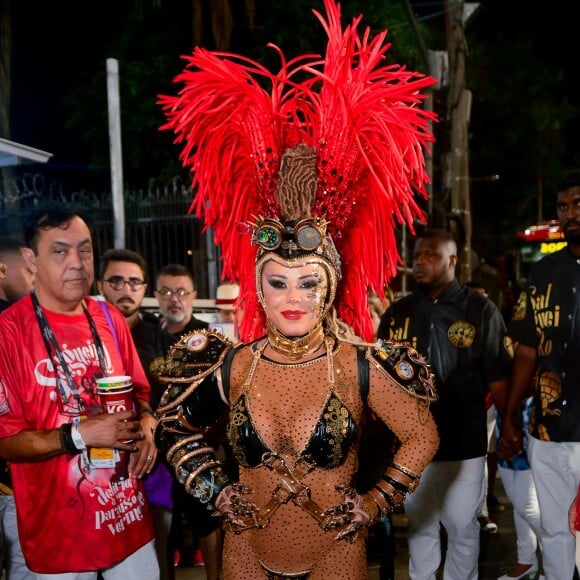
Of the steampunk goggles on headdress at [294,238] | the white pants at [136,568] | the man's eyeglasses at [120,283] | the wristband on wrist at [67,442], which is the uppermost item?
the steampunk goggles on headdress at [294,238]

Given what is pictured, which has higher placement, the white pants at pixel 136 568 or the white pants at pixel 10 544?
the white pants at pixel 136 568

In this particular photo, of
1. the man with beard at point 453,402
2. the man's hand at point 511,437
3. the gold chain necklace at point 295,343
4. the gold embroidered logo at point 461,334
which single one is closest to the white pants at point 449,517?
the man with beard at point 453,402

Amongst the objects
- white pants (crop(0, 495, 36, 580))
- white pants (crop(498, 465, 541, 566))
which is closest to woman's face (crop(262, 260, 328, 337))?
white pants (crop(0, 495, 36, 580))

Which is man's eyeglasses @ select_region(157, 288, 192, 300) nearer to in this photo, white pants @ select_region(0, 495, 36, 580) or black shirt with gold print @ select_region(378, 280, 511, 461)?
black shirt with gold print @ select_region(378, 280, 511, 461)

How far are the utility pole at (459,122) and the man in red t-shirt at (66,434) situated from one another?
29.9 ft

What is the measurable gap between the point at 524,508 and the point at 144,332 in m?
2.79

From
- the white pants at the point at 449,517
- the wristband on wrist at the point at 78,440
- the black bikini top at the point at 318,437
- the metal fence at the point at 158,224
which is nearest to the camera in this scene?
the black bikini top at the point at 318,437

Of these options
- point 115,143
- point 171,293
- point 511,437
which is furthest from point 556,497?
point 115,143

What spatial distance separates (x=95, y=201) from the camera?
917 centimetres

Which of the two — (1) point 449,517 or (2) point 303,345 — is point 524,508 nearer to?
(1) point 449,517

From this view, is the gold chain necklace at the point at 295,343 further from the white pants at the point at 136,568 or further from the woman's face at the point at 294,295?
the white pants at the point at 136,568

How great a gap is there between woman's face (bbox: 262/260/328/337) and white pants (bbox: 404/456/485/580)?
2015 mm

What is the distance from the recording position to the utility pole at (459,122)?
416 inches

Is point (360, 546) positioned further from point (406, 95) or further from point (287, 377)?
point (406, 95)
